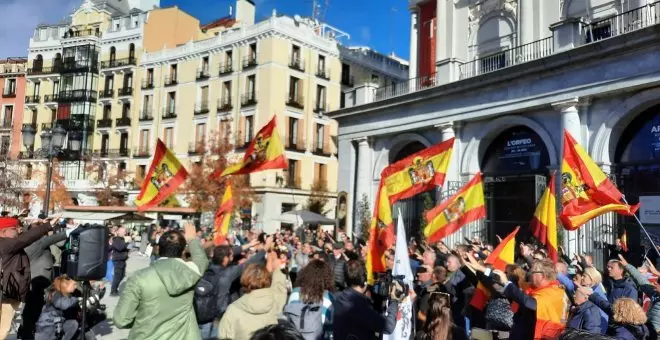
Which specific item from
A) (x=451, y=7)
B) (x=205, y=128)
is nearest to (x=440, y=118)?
(x=451, y=7)

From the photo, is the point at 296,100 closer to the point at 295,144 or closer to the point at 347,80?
the point at 295,144

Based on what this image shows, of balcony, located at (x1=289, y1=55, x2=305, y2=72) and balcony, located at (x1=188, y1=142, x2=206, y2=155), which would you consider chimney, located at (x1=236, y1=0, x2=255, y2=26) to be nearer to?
balcony, located at (x1=289, y1=55, x2=305, y2=72)

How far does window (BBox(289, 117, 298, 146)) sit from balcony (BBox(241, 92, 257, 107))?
2997mm

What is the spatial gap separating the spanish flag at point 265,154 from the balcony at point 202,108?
29.6 metres

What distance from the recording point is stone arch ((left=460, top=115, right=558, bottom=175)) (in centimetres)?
1604

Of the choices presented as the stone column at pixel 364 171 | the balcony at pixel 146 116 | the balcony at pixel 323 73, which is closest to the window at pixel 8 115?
the balcony at pixel 146 116

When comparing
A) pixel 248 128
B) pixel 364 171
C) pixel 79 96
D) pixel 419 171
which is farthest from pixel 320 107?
pixel 419 171

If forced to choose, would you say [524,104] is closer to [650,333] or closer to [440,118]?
[440,118]

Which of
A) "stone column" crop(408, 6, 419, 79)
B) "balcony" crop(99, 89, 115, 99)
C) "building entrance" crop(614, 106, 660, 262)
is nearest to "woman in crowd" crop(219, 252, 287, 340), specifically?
"building entrance" crop(614, 106, 660, 262)

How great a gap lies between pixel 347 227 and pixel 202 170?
67.5 feet

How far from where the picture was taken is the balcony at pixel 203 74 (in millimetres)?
43125

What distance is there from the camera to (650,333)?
534 centimetres

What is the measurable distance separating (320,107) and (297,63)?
12.7ft

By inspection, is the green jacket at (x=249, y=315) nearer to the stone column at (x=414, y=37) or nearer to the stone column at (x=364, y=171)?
the stone column at (x=364, y=171)
